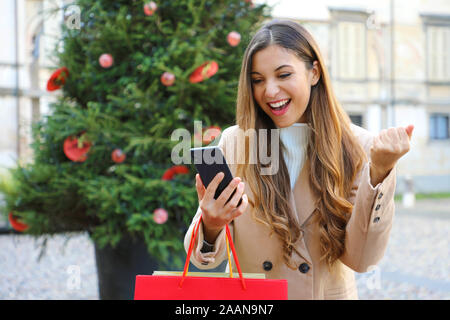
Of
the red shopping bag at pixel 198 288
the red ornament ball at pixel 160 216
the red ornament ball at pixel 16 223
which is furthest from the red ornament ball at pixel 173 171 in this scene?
the red shopping bag at pixel 198 288

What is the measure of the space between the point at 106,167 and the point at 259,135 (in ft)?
5.71

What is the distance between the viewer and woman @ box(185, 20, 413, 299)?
1475mm

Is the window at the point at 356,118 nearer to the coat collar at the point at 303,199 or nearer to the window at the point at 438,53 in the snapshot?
the window at the point at 438,53

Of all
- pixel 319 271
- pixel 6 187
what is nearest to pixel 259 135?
pixel 319 271

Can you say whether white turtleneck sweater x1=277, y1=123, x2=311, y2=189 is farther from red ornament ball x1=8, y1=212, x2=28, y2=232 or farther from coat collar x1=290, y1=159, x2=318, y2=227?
red ornament ball x1=8, y1=212, x2=28, y2=232

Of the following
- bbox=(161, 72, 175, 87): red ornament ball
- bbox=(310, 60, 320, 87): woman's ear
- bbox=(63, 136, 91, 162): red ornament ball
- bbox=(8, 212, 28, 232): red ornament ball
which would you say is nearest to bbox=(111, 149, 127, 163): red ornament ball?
bbox=(63, 136, 91, 162): red ornament ball

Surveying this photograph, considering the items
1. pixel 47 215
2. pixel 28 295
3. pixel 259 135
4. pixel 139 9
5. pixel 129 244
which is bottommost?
pixel 28 295

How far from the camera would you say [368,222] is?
140 centimetres

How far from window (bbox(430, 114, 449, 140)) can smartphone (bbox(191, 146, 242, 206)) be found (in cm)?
1930

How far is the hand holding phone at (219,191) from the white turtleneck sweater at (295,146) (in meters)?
0.43

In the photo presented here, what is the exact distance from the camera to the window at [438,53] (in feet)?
62.0

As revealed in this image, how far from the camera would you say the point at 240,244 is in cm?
163

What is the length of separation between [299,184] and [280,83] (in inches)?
13.7
